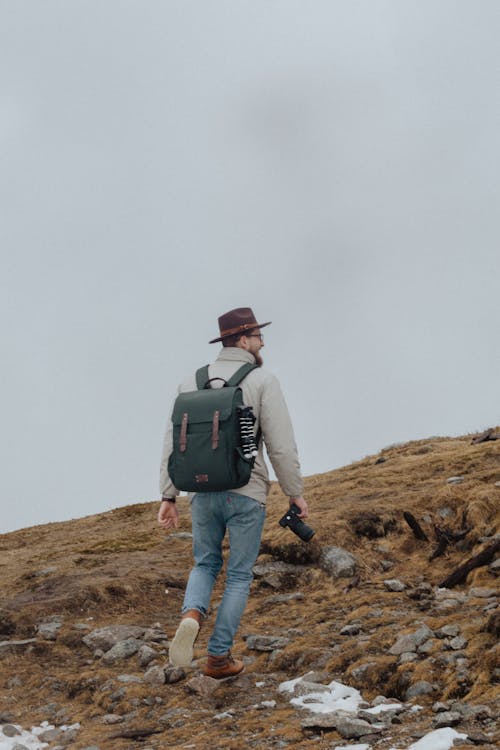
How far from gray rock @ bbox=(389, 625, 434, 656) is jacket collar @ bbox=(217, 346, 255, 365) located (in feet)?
11.5

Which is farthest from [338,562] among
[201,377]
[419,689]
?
[201,377]

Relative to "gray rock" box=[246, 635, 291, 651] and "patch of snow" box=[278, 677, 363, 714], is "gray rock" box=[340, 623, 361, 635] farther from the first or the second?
"patch of snow" box=[278, 677, 363, 714]

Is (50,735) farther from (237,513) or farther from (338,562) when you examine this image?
(338,562)

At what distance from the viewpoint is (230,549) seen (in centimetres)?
830

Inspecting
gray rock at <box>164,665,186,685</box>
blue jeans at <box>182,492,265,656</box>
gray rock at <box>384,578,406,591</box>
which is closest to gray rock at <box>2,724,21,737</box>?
gray rock at <box>164,665,186,685</box>

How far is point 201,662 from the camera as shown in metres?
9.41

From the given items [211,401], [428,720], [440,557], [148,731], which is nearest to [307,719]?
[428,720]

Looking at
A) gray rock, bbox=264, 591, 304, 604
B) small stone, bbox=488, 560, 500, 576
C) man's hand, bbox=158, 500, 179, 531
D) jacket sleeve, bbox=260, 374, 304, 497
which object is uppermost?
jacket sleeve, bbox=260, 374, 304, 497

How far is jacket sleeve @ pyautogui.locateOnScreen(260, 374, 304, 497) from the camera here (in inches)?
324

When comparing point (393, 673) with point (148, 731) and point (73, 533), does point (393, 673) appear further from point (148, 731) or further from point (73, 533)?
point (73, 533)

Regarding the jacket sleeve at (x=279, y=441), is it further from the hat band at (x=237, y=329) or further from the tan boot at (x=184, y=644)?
the tan boot at (x=184, y=644)

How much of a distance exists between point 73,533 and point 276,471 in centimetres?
1486

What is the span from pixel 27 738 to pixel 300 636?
3518 mm

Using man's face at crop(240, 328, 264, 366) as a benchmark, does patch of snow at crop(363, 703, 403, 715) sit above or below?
below
